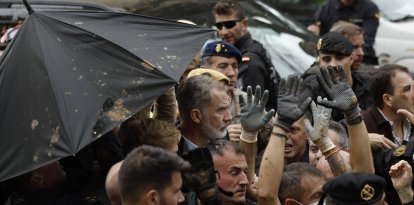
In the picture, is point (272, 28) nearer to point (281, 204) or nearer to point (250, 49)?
point (250, 49)

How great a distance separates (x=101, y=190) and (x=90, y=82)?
2.25 ft

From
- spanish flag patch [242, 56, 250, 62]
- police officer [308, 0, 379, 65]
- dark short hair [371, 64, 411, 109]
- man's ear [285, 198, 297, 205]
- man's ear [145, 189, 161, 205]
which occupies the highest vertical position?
man's ear [145, 189, 161, 205]

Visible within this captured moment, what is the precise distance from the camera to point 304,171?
6648 mm

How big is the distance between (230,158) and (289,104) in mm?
452

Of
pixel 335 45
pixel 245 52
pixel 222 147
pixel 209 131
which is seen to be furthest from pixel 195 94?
pixel 245 52

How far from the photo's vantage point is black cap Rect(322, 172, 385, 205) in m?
5.69

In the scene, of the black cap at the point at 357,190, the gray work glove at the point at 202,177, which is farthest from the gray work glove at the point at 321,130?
the black cap at the point at 357,190

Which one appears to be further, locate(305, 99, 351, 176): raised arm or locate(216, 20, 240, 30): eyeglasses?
locate(216, 20, 240, 30): eyeglasses

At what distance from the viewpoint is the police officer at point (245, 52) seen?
9.70m

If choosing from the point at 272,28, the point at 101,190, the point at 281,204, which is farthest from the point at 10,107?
the point at 272,28

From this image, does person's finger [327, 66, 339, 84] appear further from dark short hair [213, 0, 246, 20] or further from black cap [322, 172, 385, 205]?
dark short hair [213, 0, 246, 20]

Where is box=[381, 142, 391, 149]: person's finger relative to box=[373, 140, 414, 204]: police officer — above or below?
below

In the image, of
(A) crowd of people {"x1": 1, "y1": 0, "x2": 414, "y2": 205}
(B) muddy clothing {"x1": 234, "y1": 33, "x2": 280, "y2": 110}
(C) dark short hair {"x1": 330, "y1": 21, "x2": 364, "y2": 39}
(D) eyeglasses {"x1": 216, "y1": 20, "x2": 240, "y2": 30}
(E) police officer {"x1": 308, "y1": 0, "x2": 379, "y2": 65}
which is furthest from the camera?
(E) police officer {"x1": 308, "y1": 0, "x2": 379, "y2": 65}

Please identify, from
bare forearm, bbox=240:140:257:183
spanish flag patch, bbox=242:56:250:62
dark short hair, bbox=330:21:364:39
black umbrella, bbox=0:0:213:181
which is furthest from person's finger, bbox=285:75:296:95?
dark short hair, bbox=330:21:364:39
